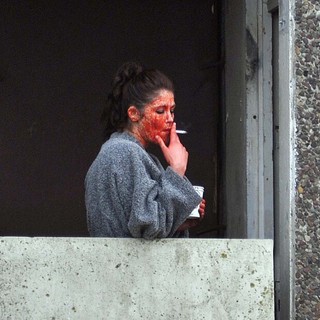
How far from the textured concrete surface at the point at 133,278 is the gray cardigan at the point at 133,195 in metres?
0.11

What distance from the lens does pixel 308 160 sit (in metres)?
5.76

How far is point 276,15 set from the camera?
692cm

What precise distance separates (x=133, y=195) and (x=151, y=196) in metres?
0.08

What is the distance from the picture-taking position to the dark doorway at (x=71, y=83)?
7.88 meters

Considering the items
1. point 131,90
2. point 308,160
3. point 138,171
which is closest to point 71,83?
point 131,90

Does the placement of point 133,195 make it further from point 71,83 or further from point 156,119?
point 71,83

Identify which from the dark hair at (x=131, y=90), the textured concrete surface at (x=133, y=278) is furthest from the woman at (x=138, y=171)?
the textured concrete surface at (x=133, y=278)

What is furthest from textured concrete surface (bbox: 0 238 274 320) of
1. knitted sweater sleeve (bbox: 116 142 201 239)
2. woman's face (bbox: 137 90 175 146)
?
woman's face (bbox: 137 90 175 146)

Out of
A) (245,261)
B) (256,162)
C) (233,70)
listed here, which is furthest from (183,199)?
(233,70)

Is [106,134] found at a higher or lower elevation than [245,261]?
higher

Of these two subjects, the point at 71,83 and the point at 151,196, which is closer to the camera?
the point at 151,196

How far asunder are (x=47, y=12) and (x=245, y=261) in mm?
2995

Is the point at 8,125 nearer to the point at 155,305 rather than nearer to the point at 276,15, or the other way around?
the point at 276,15

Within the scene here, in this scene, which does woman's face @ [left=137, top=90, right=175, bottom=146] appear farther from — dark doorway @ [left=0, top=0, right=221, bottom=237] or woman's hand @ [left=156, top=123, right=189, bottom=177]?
dark doorway @ [left=0, top=0, right=221, bottom=237]
